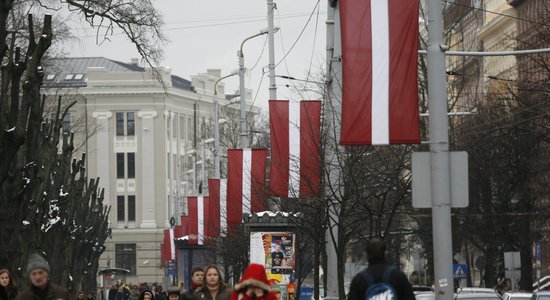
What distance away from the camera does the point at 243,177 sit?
46406 millimetres

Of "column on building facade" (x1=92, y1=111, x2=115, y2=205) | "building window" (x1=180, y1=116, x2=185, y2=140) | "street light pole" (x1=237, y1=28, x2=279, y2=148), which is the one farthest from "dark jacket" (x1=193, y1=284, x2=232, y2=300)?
"building window" (x1=180, y1=116, x2=185, y2=140)

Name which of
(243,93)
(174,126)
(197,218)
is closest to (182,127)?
(174,126)

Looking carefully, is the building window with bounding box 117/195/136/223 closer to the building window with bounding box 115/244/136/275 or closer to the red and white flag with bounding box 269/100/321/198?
the building window with bounding box 115/244/136/275

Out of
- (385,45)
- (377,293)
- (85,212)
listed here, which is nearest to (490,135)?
(85,212)

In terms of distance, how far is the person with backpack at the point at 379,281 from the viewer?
14891 millimetres

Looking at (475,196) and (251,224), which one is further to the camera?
(475,196)

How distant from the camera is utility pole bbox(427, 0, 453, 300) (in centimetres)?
2025

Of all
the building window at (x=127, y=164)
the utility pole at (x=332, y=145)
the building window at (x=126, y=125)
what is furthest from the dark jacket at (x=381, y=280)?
the building window at (x=127, y=164)

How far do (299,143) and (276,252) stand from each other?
4.98m

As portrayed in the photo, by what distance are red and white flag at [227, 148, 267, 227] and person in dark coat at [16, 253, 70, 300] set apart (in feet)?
89.2

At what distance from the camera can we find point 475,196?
65.3 m

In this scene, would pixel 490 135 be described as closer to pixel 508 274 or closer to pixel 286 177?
pixel 508 274

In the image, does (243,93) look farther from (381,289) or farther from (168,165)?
(168,165)

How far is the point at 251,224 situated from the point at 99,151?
102442mm
